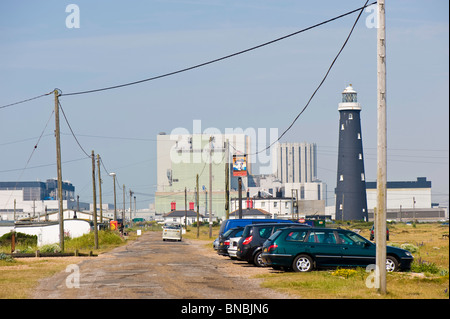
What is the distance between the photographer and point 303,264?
23469 millimetres

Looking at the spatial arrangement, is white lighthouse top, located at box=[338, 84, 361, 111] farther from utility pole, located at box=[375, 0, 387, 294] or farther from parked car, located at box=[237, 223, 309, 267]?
utility pole, located at box=[375, 0, 387, 294]

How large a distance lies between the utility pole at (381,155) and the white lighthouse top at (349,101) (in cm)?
12305

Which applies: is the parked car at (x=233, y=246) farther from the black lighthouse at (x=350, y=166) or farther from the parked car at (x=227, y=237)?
the black lighthouse at (x=350, y=166)

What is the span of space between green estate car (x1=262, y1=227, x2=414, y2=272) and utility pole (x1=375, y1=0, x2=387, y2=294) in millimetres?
6784

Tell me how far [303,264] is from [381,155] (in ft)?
25.8

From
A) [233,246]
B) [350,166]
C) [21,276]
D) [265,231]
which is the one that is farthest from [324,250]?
[350,166]

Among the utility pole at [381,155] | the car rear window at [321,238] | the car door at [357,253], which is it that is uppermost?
the utility pole at [381,155]

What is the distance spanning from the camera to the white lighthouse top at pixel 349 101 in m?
138

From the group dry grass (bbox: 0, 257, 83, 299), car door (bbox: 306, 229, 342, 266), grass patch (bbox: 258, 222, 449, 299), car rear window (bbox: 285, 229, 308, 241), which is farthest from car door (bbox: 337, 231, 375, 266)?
dry grass (bbox: 0, 257, 83, 299)

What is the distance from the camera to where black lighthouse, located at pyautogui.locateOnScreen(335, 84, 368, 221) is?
5221 inches

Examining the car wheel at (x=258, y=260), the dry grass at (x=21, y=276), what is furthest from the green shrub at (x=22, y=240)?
the car wheel at (x=258, y=260)

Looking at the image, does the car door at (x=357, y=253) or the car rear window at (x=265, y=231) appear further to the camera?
the car rear window at (x=265, y=231)
